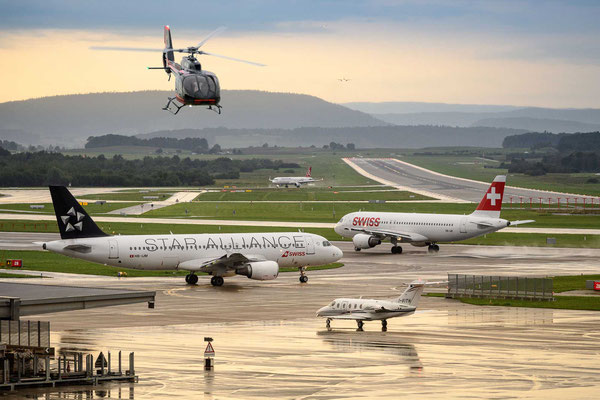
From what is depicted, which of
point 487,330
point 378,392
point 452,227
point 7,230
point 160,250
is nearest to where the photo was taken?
point 378,392

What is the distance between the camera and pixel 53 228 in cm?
12294

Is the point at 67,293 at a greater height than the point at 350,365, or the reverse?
the point at 67,293

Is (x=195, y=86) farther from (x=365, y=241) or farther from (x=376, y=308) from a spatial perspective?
(x=365, y=241)

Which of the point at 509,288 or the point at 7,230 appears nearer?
the point at 509,288

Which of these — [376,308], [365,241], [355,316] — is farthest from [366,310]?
[365,241]

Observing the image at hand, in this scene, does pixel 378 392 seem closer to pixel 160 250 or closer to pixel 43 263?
pixel 160 250

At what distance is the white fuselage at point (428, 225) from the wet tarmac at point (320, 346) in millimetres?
26122

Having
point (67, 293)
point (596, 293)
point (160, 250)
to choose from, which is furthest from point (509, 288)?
point (67, 293)

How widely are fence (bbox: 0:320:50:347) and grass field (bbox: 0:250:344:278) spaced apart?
3615 centimetres

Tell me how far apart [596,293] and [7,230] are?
7772 cm

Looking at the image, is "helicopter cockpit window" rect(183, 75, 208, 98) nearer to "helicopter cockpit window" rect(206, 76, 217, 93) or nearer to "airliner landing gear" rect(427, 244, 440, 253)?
"helicopter cockpit window" rect(206, 76, 217, 93)

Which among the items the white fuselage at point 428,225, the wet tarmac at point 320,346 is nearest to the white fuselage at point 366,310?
the wet tarmac at point 320,346

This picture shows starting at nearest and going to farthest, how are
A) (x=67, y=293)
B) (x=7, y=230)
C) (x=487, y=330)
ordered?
(x=67, y=293) → (x=487, y=330) → (x=7, y=230)

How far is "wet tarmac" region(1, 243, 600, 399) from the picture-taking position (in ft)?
124
